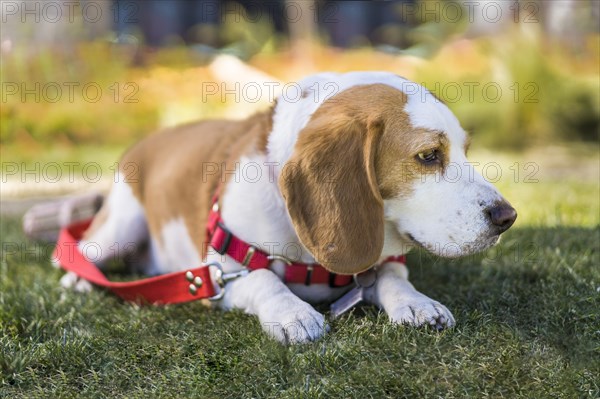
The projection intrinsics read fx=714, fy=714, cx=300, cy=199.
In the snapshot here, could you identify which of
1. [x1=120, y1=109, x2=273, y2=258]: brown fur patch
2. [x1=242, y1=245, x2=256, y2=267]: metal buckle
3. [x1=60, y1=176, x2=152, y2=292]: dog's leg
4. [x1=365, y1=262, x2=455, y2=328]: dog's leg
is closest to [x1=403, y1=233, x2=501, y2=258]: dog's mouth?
[x1=365, y1=262, x2=455, y2=328]: dog's leg

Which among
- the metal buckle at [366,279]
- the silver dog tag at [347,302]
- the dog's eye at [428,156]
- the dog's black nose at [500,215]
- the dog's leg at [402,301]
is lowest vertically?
the silver dog tag at [347,302]

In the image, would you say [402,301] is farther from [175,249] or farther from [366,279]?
[175,249]

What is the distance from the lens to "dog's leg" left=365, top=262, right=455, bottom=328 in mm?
2637

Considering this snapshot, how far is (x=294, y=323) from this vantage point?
2.64m

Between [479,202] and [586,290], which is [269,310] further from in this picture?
[586,290]

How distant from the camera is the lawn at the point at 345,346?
7.59 feet

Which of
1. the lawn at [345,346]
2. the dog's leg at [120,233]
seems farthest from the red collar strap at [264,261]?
the dog's leg at [120,233]

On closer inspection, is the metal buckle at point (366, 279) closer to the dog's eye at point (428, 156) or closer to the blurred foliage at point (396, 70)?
the dog's eye at point (428, 156)

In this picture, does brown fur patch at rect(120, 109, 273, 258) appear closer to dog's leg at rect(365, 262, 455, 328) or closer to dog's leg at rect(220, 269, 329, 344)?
dog's leg at rect(220, 269, 329, 344)

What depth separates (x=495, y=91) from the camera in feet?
30.2

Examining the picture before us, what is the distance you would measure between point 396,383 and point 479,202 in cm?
77

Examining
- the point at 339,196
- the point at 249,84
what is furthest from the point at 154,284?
the point at 249,84

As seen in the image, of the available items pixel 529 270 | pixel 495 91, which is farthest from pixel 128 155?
pixel 495 91

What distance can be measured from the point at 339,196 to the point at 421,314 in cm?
53
